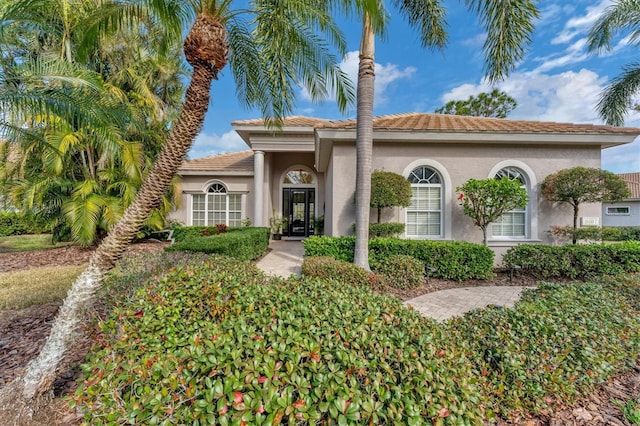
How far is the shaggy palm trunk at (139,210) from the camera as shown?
9.04 ft

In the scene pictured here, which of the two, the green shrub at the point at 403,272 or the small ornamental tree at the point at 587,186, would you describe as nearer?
the green shrub at the point at 403,272

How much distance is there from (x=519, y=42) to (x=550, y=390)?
22.7 ft

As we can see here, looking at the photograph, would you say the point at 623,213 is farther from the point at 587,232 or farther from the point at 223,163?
the point at 223,163

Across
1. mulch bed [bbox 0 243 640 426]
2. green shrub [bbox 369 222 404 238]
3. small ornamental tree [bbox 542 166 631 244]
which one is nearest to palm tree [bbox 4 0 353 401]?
mulch bed [bbox 0 243 640 426]

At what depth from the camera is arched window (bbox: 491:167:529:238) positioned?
9.27 m

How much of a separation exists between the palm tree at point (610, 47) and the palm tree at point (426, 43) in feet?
28.5

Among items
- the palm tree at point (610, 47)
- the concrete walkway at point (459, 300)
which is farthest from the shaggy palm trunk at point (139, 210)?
the palm tree at point (610, 47)

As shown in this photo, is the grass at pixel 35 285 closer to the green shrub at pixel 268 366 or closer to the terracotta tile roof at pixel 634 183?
the green shrub at pixel 268 366

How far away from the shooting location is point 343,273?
654 cm

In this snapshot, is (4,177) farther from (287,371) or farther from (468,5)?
(468,5)

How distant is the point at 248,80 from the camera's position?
6.79m

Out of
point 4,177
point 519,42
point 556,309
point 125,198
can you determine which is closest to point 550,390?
point 556,309

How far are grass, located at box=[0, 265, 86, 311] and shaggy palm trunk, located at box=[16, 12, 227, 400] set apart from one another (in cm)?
392

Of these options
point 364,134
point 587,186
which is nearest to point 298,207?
point 364,134
